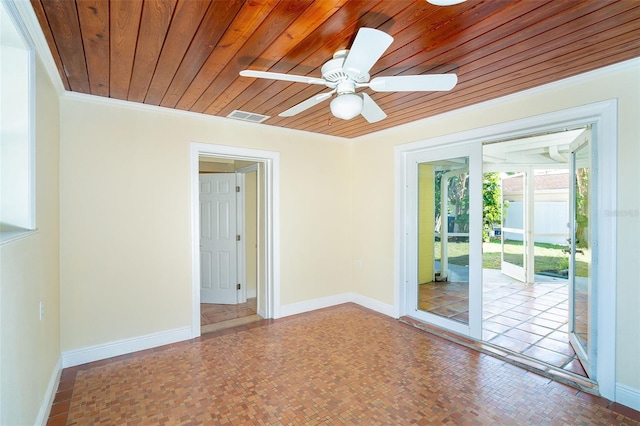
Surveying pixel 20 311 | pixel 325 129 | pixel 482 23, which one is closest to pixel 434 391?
pixel 482 23

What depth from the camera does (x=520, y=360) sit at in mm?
2910

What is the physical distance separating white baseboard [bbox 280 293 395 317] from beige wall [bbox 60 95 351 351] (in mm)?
1305

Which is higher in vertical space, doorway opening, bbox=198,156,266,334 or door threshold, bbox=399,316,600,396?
doorway opening, bbox=198,156,266,334

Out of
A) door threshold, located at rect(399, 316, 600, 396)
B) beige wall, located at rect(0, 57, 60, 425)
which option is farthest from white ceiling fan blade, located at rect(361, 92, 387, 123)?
door threshold, located at rect(399, 316, 600, 396)

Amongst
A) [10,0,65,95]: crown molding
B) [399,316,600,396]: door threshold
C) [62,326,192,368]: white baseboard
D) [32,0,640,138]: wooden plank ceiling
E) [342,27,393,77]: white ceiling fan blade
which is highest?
[32,0,640,138]: wooden plank ceiling

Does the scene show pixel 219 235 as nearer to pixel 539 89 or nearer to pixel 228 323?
pixel 228 323

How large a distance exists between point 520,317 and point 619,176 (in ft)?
7.89

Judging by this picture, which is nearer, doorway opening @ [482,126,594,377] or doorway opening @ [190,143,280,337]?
doorway opening @ [482,126,594,377]

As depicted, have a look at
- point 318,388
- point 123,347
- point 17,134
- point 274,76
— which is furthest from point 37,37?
point 318,388

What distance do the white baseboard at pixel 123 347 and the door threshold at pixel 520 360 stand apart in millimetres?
2657

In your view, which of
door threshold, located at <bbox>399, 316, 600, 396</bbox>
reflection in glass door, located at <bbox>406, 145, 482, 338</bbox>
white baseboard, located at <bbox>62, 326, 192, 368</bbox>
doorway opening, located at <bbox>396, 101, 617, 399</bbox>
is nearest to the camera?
doorway opening, located at <bbox>396, 101, 617, 399</bbox>

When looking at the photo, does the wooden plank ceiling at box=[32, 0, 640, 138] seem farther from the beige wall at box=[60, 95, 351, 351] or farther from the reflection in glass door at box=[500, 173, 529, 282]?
the reflection in glass door at box=[500, 173, 529, 282]

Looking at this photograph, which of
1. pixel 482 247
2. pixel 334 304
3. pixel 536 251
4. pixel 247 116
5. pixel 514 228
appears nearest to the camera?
pixel 482 247

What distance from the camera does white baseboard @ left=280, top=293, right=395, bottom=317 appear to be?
13.5 feet
